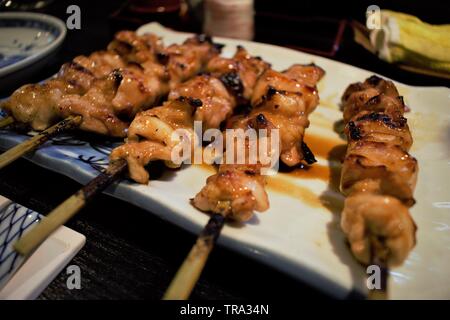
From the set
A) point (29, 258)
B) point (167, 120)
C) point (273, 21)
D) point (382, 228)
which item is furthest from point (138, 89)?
point (273, 21)

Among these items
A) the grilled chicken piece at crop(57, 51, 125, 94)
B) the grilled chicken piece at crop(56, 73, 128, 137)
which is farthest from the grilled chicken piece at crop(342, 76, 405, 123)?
the grilled chicken piece at crop(57, 51, 125, 94)

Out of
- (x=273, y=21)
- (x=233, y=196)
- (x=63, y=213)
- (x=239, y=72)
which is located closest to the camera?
(x=63, y=213)

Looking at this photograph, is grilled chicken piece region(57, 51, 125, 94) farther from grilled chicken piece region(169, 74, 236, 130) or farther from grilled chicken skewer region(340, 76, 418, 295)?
grilled chicken skewer region(340, 76, 418, 295)

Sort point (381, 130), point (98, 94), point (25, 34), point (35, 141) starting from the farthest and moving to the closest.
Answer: point (25, 34) → point (98, 94) → point (381, 130) → point (35, 141)

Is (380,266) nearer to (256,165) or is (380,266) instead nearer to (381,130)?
(256,165)

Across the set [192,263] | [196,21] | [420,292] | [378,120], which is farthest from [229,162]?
[196,21]

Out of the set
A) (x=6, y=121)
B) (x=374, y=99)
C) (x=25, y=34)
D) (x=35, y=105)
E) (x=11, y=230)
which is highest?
(x=25, y=34)

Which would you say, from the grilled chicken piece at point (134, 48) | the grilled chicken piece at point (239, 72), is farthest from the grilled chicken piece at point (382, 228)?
the grilled chicken piece at point (134, 48)
